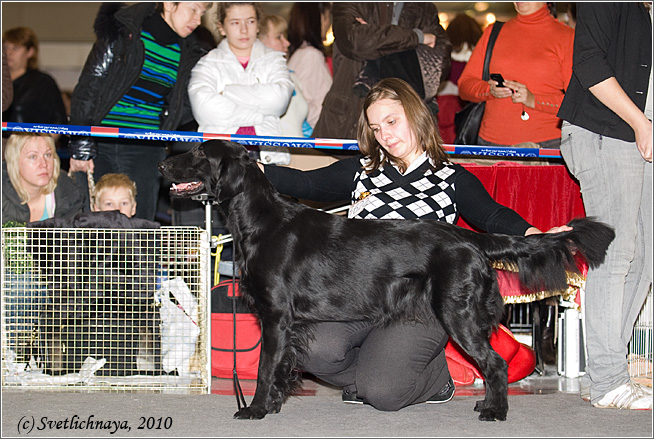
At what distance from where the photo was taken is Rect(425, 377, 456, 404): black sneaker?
113 inches

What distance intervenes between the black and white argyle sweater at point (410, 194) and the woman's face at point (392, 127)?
83mm

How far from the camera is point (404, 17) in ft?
14.2

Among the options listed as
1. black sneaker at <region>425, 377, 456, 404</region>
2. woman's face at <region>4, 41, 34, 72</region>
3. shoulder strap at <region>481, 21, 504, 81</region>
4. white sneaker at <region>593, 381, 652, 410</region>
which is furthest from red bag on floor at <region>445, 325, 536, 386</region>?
woman's face at <region>4, 41, 34, 72</region>

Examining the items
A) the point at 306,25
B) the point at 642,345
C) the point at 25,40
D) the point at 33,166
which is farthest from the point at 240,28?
the point at 642,345

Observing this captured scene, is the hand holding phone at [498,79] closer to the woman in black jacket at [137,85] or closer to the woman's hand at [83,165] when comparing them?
the woman in black jacket at [137,85]

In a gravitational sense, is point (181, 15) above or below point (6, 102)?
above

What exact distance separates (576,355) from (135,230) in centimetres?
223

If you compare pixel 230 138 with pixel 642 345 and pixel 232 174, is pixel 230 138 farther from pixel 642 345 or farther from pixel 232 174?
pixel 642 345

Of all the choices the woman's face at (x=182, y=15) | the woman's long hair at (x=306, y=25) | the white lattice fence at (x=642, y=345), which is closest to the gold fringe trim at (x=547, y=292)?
the white lattice fence at (x=642, y=345)

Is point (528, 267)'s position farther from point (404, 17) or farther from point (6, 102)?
point (6, 102)

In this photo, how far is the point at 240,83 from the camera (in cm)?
402

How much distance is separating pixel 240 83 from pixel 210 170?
60.2 inches

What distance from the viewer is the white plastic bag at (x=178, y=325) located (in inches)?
127

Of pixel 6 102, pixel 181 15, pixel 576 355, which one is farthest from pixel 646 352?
pixel 6 102
